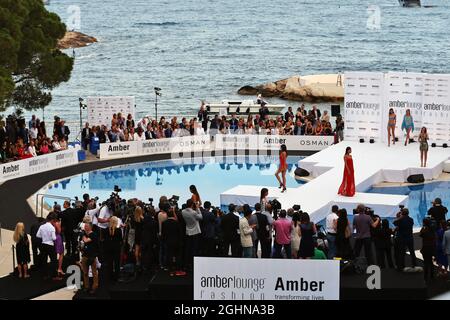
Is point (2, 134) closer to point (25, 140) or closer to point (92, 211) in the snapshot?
point (25, 140)

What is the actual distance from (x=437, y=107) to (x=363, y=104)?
2.53 meters

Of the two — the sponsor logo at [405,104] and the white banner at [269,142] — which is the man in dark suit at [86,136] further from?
the sponsor logo at [405,104]

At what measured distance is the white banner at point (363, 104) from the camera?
34219 mm

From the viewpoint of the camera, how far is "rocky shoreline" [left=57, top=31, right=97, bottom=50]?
11590cm

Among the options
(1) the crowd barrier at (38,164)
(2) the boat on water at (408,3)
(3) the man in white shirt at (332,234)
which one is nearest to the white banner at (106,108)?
(1) the crowd barrier at (38,164)

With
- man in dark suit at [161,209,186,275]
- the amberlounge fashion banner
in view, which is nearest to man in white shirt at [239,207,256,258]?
man in dark suit at [161,209,186,275]

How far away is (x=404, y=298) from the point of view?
17906mm

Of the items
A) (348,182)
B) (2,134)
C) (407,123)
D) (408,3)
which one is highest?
(408,3)

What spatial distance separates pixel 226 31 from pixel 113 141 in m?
113

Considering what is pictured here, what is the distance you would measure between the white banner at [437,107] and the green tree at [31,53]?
13.0 meters

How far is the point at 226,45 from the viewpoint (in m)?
135

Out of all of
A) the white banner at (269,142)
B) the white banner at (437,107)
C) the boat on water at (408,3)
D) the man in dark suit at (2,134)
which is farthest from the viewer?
the boat on water at (408,3)

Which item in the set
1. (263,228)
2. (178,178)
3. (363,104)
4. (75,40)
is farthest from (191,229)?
(75,40)

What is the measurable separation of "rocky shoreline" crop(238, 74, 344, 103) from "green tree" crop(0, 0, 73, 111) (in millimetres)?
44475
